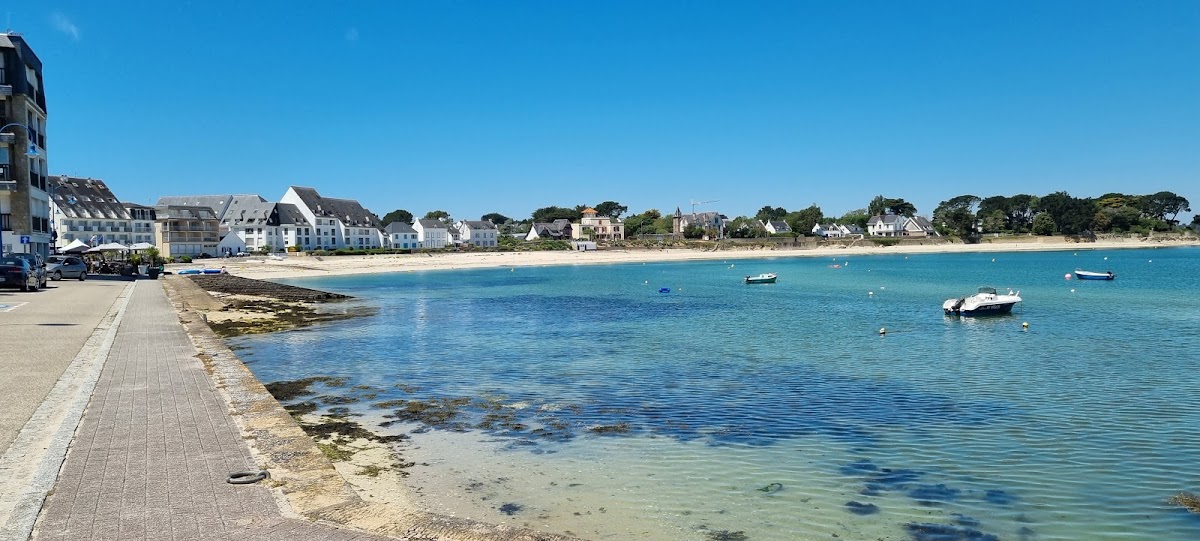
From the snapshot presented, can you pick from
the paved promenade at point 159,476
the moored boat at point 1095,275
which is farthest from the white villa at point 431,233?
the paved promenade at point 159,476

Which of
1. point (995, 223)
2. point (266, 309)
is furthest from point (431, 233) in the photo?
point (995, 223)

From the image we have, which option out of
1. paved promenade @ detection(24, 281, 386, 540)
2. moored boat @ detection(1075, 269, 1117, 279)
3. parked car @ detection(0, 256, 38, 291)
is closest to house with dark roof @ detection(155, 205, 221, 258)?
parked car @ detection(0, 256, 38, 291)

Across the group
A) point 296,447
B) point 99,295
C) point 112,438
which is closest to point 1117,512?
point 296,447

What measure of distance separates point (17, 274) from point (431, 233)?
370 ft

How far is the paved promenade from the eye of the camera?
5.53m

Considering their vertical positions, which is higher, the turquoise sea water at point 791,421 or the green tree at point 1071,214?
the green tree at point 1071,214

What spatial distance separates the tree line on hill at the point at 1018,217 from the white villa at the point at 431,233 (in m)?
8.18

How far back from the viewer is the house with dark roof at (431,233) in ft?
462

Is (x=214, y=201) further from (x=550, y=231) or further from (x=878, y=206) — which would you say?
(x=878, y=206)

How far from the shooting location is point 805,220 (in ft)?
592

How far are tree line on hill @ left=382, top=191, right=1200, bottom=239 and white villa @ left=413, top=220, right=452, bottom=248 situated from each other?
8183 mm

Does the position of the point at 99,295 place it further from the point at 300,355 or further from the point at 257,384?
the point at 257,384

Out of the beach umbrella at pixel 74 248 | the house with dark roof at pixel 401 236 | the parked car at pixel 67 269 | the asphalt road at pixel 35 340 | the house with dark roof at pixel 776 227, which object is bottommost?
the asphalt road at pixel 35 340

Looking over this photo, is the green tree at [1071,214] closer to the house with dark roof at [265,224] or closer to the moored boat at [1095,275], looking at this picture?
the moored boat at [1095,275]
